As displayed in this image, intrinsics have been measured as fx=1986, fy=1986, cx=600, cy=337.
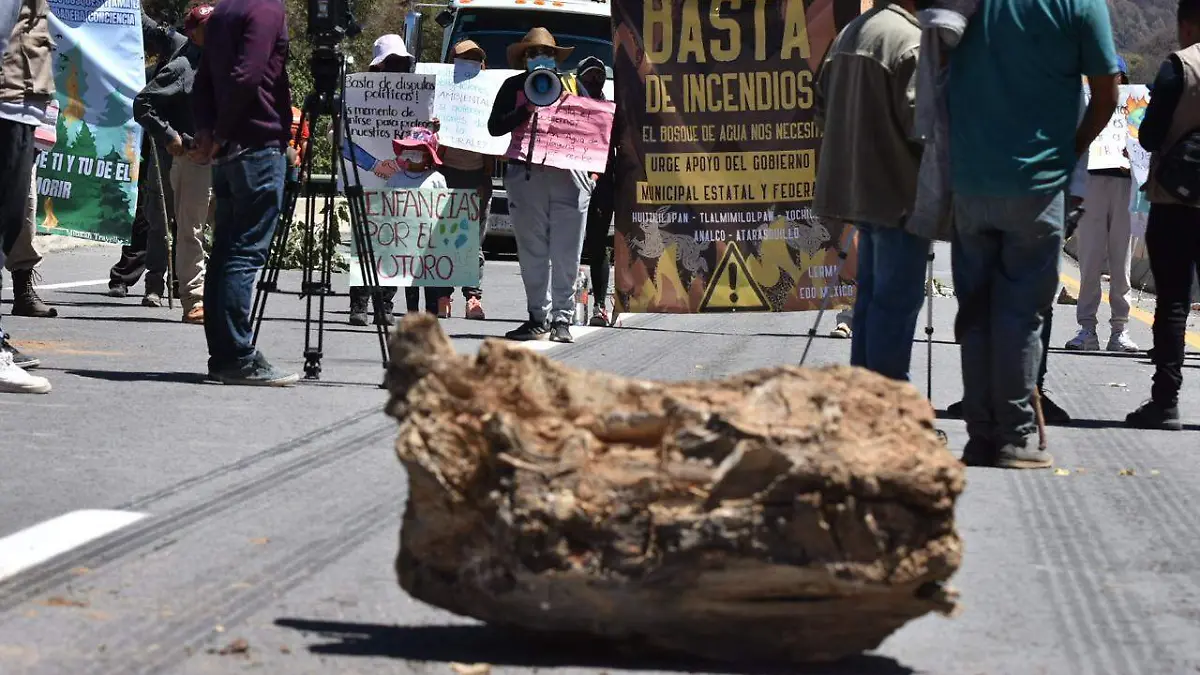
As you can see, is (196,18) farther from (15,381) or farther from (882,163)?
(882,163)

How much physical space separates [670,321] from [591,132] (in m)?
2.32

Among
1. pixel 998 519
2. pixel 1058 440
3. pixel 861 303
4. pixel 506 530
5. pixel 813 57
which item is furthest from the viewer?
pixel 813 57

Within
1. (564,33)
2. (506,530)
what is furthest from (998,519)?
(564,33)

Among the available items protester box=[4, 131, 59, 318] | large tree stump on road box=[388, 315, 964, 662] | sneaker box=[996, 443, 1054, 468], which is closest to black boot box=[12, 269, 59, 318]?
protester box=[4, 131, 59, 318]

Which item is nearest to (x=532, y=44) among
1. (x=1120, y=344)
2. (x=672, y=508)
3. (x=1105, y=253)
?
(x=1105, y=253)

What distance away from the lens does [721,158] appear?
12586 mm

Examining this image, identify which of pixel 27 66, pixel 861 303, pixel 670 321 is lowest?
pixel 670 321

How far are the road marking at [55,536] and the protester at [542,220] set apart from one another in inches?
273

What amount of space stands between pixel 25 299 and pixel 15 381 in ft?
14.5

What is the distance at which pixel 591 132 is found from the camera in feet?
44.4

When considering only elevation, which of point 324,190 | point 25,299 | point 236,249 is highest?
point 324,190

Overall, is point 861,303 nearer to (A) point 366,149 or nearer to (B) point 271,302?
(A) point 366,149

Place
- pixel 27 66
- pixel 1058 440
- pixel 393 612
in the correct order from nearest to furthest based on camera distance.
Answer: pixel 393 612 < pixel 1058 440 < pixel 27 66

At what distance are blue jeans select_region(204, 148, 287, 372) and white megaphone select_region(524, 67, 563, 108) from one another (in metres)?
3.62
